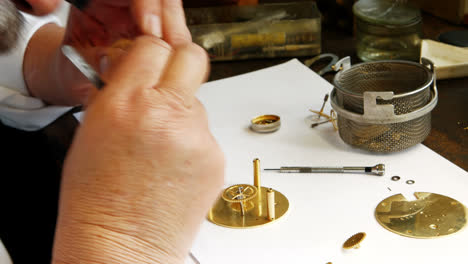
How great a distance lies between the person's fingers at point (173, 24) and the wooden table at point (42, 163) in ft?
1.46

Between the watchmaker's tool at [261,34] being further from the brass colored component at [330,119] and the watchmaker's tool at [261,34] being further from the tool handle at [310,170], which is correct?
the tool handle at [310,170]

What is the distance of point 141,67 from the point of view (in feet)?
1.51

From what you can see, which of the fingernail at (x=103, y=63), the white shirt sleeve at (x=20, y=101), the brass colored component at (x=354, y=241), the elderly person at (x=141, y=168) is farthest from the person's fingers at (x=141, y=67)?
the white shirt sleeve at (x=20, y=101)

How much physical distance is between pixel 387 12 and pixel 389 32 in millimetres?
56

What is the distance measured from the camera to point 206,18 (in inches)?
46.9

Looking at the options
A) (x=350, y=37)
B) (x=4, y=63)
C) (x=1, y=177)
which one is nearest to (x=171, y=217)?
(x=1, y=177)

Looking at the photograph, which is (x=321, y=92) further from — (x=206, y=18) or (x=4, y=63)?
(x=4, y=63)

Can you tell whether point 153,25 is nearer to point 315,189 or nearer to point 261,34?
point 315,189

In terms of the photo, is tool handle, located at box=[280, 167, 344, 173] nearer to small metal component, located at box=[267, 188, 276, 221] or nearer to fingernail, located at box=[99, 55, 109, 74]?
small metal component, located at box=[267, 188, 276, 221]

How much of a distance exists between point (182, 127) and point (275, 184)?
0.34 m

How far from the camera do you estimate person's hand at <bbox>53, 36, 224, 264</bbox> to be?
0.43 meters

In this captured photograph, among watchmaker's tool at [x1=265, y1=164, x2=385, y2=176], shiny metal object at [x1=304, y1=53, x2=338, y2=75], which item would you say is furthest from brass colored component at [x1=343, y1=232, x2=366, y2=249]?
shiny metal object at [x1=304, y1=53, x2=338, y2=75]

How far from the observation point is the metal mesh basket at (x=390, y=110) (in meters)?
0.75

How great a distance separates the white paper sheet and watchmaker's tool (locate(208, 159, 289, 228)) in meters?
0.01
